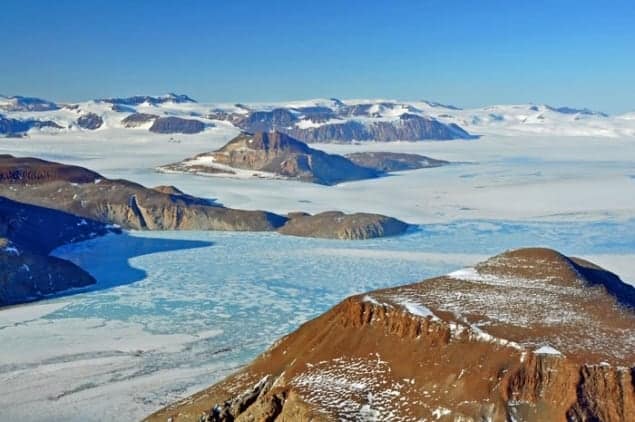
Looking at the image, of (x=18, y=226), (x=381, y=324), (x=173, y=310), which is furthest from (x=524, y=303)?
(x=18, y=226)

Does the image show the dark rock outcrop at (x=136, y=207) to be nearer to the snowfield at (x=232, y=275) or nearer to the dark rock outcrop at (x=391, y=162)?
the snowfield at (x=232, y=275)

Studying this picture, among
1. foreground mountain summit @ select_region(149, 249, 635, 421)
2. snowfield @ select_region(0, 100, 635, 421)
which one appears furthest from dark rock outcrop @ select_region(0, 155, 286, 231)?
foreground mountain summit @ select_region(149, 249, 635, 421)

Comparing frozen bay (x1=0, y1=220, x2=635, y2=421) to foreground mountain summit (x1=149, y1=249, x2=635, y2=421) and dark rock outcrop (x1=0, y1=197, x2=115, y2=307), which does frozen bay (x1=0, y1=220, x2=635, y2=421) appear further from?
foreground mountain summit (x1=149, y1=249, x2=635, y2=421)

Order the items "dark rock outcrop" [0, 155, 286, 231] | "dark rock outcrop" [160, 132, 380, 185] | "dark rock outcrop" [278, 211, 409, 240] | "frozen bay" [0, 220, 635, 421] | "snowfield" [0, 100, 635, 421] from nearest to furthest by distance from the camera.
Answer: "frozen bay" [0, 220, 635, 421] → "snowfield" [0, 100, 635, 421] → "dark rock outcrop" [278, 211, 409, 240] → "dark rock outcrop" [0, 155, 286, 231] → "dark rock outcrop" [160, 132, 380, 185]

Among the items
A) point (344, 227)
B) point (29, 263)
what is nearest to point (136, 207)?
point (344, 227)

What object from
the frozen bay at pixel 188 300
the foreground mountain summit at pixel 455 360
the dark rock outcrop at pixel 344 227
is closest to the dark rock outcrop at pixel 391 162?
the frozen bay at pixel 188 300

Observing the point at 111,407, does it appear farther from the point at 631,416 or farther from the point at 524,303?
the point at 631,416
